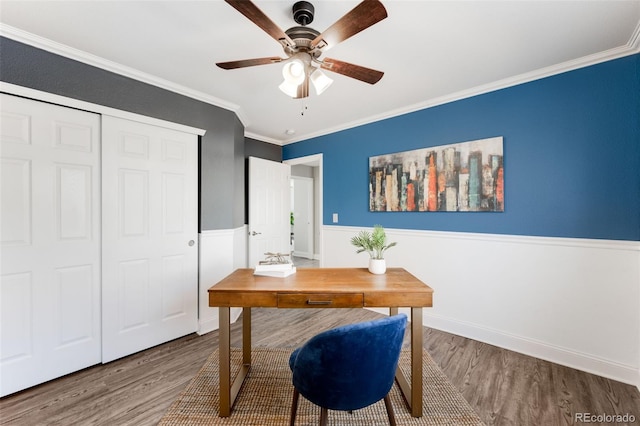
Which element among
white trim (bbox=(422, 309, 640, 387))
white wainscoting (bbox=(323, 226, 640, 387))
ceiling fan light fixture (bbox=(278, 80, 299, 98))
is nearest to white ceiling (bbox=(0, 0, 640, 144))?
ceiling fan light fixture (bbox=(278, 80, 299, 98))

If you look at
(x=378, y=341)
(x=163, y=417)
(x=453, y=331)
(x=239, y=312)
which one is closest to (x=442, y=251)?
(x=453, y=331)

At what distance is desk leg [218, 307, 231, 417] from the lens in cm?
162

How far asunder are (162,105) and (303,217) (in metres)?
4.73

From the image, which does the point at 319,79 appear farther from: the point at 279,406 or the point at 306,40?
the point at 279,406

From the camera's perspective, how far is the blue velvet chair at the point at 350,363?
3.78 ft

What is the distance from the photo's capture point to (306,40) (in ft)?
5.20

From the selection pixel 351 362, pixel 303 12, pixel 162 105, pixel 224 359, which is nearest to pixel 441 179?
pixel 303 12

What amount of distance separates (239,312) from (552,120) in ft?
12.3

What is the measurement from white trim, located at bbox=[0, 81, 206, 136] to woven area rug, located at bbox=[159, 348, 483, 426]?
2184 mm

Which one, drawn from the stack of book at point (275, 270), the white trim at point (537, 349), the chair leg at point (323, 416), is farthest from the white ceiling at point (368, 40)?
the white trim at point (537, 349)

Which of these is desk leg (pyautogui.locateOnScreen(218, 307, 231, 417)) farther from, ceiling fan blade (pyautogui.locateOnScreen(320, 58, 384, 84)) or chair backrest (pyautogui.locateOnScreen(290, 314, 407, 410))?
ceiling fan blade (pyautogui.locateOnScreen(320, 58, 384, 84))

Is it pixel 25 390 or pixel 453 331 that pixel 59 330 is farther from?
pixel 453 331

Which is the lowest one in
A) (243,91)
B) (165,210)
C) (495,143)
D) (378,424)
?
(378,424)

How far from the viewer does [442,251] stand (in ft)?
9.66
